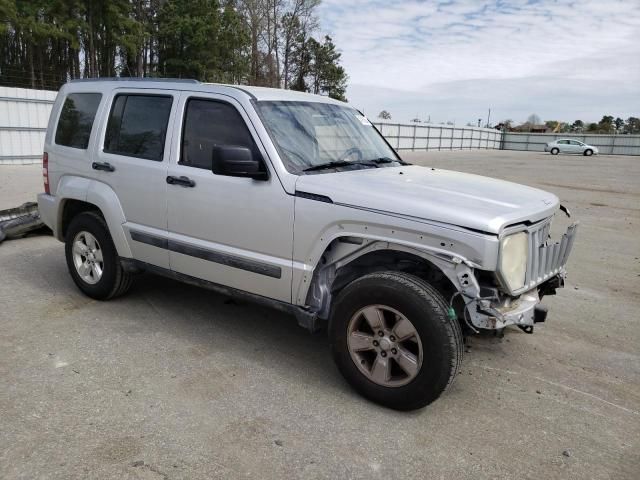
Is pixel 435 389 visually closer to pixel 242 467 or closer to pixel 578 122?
pixel 242 467

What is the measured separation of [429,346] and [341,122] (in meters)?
2.19

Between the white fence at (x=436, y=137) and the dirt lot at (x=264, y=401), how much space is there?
108 feet

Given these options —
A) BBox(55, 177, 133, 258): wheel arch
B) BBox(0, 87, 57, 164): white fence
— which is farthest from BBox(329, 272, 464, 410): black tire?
BBox(0, 87, 57, 164): white fence

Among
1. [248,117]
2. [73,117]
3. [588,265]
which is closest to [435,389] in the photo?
[248,117]

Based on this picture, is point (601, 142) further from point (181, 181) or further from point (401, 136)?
point (181, 181)

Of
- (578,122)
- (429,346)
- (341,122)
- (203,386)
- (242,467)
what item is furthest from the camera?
(578,122)

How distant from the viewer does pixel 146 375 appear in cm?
360

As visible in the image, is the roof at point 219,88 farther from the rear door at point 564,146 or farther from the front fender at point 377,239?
the rear door at point 564,146

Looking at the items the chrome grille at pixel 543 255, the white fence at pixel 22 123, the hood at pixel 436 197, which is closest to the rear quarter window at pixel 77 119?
the hood at pixel 436 197

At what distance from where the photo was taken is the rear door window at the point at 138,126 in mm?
4312

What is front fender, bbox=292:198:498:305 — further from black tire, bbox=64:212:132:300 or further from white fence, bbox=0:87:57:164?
white fence, bbox=0:87:57:164

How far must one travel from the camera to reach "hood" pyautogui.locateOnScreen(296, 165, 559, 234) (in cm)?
298

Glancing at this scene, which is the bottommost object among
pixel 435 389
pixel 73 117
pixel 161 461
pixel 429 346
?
pixel 161 461

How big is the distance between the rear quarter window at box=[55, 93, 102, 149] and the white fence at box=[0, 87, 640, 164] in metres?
14.1
